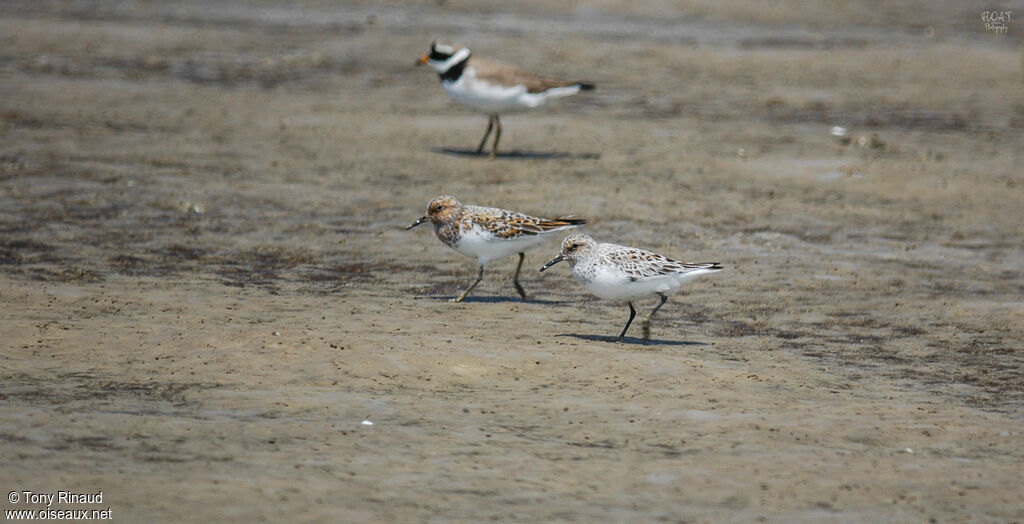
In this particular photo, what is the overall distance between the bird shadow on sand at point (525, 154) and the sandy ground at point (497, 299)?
9 centimetres

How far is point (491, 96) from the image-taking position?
56.4ft

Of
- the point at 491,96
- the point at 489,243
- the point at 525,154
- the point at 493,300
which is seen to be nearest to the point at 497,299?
the point at 493,300

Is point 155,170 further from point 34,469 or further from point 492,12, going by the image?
point 492,12

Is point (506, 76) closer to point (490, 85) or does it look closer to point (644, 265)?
point (490, 85)

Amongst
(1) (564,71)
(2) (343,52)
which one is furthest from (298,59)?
(1) (564,71)

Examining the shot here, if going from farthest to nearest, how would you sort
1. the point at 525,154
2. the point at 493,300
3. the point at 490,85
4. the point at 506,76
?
the point at 525,154
the point at 506,76
the point at 490,85
the point at 493,300

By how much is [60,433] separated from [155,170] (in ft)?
30.4

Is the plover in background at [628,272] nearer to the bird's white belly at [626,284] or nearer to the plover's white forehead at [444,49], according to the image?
the bird's white belly at [626,284]

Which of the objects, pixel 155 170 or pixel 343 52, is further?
pixel 343 52

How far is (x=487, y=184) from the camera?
51.4 ft

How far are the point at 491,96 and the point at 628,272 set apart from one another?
8755 mm

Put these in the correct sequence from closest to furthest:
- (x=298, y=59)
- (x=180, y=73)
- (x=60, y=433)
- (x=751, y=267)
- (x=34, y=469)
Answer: (x=34, y=469)
(x=60, y=433)
(x=751, y=267)
(x=180, y=73)
(x=298, y=59)

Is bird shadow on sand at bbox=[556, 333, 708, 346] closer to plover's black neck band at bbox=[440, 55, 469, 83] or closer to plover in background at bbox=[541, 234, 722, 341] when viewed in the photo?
plover in background at bbox=[541, 234, 722, 341]

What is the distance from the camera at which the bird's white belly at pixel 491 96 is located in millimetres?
17156
